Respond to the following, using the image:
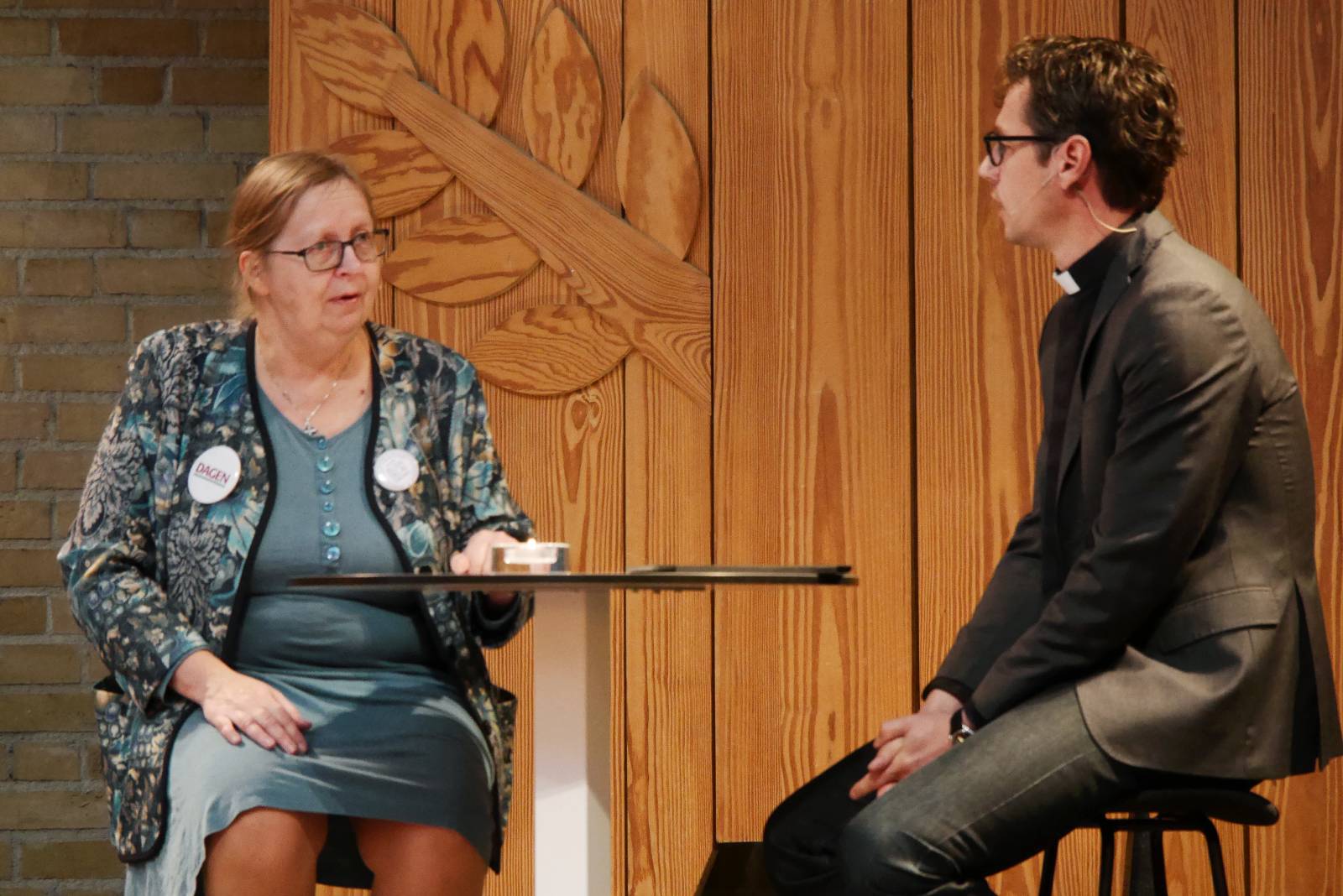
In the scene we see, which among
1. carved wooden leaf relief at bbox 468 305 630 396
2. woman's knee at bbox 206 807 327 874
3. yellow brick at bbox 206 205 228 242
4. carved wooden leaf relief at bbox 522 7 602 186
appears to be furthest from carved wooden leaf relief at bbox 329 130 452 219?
woman's knee at bbox 206 807 327 874

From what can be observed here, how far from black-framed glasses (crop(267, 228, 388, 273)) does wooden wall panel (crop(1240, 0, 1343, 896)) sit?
1832mm

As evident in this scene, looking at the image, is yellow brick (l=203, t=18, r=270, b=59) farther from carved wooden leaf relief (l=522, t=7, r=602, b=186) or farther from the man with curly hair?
the man with curly hair

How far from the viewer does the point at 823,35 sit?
3.37 m

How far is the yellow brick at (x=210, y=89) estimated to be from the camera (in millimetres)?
3893

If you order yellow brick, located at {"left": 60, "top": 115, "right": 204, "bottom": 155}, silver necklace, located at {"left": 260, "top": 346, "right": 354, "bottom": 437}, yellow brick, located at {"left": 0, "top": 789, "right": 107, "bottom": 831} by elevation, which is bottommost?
yellow brick, located at {"left": 0, "top": 789, "right": 107, "bottom": 831}

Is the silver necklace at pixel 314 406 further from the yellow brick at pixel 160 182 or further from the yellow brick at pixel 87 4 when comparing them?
the yellow brick at pixel 87 4

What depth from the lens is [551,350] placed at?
3.36 metres

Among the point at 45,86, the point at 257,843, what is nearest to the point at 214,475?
the point at 257,843

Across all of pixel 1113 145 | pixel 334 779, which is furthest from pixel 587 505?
pixel 1113 145

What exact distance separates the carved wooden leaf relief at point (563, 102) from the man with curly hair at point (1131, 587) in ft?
4.28

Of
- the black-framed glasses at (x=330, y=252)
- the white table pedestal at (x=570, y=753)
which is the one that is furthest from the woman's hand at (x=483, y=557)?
the black-framed glasses at (x=330, y=252)

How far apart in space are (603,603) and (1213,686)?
0.78 meters

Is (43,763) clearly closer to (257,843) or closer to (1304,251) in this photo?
(257,843)

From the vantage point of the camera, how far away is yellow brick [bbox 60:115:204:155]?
3.87 metres
